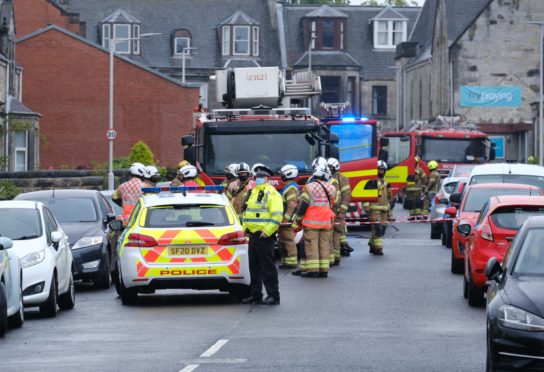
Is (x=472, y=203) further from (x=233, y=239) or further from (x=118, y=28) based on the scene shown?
(x=118, y=28)

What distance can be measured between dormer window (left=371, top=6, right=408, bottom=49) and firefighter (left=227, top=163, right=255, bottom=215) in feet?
217

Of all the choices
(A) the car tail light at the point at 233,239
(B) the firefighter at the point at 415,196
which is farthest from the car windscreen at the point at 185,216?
(B) the firefighter at the point at 415,196

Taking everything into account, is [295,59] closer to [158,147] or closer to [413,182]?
[158,147]

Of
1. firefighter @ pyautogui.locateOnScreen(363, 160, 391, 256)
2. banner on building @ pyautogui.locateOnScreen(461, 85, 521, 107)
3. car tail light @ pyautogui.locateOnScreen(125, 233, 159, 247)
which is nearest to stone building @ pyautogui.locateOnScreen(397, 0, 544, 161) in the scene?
banner on building @ pyautogui.locateOnScreen(461, 85, 521, 107)

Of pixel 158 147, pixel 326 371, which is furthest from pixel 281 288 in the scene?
pixel 158 147

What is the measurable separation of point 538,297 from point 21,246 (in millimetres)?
7905

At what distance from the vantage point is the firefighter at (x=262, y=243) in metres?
19.3

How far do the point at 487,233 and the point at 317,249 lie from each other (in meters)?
5.13

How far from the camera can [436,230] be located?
116 feet

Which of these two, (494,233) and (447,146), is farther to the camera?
(447,146)

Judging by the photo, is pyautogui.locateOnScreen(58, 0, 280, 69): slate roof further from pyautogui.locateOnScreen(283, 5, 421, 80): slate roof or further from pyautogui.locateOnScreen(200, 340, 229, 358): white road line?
pyautogui.locateOnScreen(200, 340, 229, 358): white road line

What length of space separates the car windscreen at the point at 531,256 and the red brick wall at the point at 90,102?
174 ft

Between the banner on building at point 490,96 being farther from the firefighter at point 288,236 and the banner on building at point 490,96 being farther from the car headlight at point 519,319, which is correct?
the car headlight at point 519,319

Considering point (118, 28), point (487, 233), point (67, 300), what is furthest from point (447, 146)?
point (67, 300)
